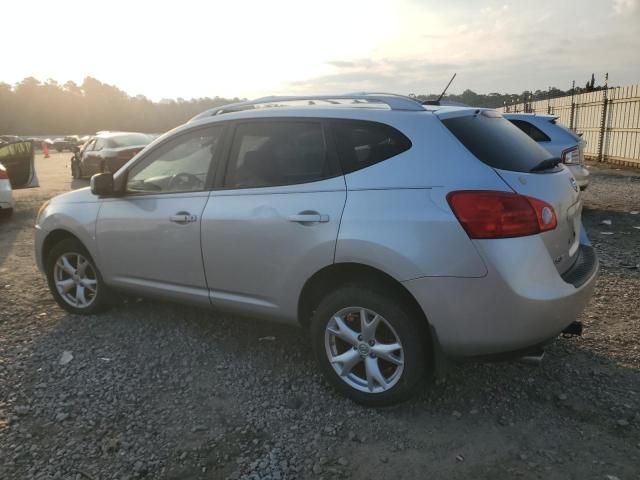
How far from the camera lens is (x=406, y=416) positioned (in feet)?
10.3

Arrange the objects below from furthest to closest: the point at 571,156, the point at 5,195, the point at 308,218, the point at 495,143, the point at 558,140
→ the point at 5,195, the point at 558,140, the point at 571,156, the point at 308,218, the point at 495,143

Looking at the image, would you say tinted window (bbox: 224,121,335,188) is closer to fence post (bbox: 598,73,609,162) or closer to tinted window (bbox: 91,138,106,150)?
tinted window (bbox: 91,138,106,150)

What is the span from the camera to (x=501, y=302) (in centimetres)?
271

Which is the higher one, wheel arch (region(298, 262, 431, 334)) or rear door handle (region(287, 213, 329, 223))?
rear door handle (region(287, 213, 329, 223))

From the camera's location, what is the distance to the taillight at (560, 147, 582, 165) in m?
8.22

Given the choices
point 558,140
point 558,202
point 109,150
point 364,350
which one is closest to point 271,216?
point 364,350

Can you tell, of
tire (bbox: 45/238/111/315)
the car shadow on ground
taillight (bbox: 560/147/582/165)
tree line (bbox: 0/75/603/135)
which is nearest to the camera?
tire (bbox: 45/238/111/315)

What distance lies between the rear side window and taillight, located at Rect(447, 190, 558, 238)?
0.49 metres

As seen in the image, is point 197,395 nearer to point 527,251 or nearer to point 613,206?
point 527,251

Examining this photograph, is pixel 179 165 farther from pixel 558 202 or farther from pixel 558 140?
pixel 558 140

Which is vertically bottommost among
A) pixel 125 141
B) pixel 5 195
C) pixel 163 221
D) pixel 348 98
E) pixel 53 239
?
pixel 5 195

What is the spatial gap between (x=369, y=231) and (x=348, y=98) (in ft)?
3.91

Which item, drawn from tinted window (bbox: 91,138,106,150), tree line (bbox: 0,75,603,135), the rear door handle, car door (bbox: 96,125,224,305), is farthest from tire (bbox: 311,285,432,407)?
tree line (bbox: 0,75,603,135)

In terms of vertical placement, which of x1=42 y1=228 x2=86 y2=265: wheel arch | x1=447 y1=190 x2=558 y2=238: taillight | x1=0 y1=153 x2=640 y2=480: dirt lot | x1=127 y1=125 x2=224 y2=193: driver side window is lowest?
x1=0 y1=153 x2=640 y2=480: dirt lot
